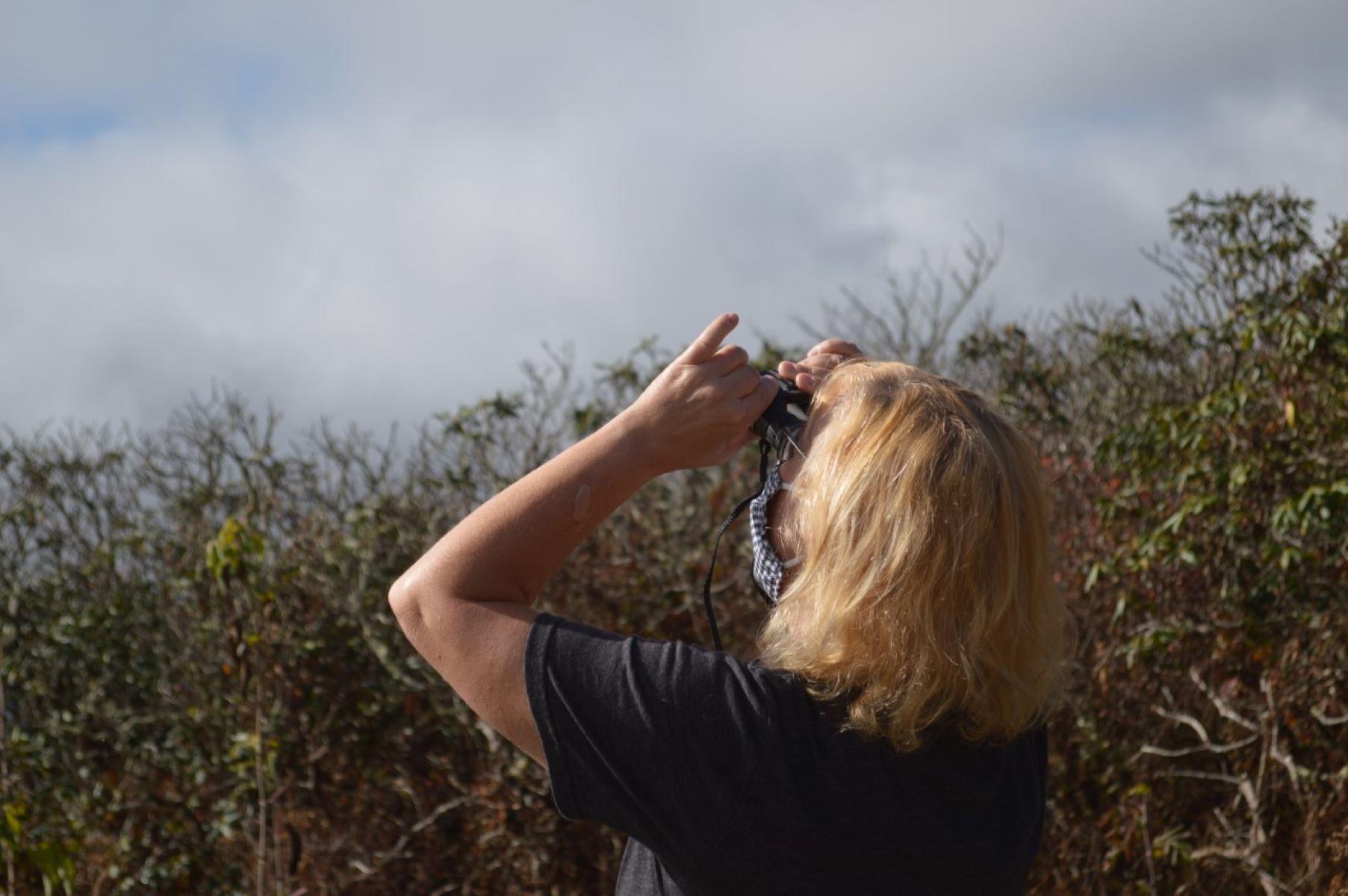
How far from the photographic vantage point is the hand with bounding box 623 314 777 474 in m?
1.60

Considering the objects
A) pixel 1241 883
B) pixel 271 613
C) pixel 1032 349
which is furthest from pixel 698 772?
pixel 1032 349

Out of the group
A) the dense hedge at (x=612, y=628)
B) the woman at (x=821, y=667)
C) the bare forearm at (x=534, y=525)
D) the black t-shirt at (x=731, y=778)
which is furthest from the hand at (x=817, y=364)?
the dense hedge at (x=612, y=628)

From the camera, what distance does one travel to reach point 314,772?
521 cm

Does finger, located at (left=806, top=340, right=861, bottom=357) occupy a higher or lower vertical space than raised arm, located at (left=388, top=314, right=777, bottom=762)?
higher

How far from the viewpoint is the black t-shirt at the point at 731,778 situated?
136 cm

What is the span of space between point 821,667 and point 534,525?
1.19 ft

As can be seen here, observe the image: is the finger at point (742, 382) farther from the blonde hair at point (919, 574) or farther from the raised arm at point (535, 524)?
the blonde hair at point (919, 574)

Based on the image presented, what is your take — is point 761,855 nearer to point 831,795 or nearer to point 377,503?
point 831,795

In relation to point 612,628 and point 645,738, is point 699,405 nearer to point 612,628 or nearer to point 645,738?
point 645,738

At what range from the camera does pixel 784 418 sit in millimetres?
1676

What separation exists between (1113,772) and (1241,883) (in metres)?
0.50

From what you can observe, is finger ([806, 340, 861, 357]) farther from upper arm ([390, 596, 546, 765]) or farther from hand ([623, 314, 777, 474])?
upper arm ([390, 596, 546, 765])

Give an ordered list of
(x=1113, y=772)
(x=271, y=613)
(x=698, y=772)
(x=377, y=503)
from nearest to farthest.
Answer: (x=698, y=772) → (x=1113, y=772) → (x=271, y=613) → (x=377, y=503)

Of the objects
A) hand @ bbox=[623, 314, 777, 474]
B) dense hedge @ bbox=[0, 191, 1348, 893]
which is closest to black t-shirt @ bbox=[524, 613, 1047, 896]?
hand @ bbox=[623, 314, 777, 474]
